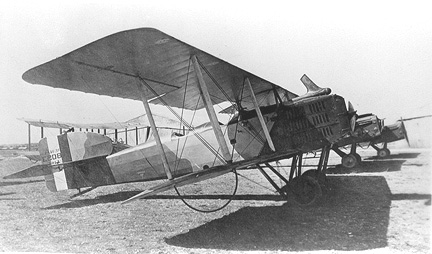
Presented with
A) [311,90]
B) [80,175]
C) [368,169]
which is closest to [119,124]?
[80,175]

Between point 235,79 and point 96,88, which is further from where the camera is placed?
point 235,79

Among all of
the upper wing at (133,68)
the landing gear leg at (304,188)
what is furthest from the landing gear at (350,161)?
the upper wing at (133,68)

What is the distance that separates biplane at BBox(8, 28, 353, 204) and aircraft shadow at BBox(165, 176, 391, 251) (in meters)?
0.50

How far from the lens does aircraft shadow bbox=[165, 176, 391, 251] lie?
3.65 metres

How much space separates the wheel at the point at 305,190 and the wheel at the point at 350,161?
6.58 m

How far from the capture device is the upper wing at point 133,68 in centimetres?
368

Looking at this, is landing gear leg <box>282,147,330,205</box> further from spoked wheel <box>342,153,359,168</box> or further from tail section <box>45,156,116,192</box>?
spoked wheel <box>342,153,359,168</box>

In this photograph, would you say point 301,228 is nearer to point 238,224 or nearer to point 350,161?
point 238,224

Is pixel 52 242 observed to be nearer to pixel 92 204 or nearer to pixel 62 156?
pixel 92 204

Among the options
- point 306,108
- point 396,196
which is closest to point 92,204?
point 306,108

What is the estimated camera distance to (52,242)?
4281mm

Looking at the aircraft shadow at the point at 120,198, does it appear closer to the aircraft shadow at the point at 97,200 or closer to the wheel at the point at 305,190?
the aircraft shadow at the point at 97,200

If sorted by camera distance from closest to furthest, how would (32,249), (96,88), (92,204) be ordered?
(32,249), (96,88), (92,204)

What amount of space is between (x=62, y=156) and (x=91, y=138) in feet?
2.55
